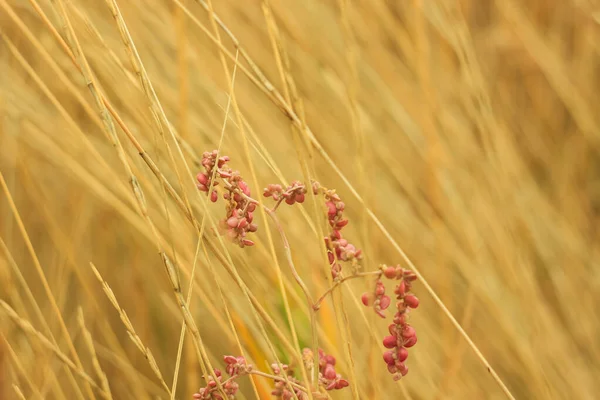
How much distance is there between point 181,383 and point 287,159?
1.15ft

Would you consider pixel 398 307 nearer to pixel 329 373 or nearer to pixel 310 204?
pixel 329 373

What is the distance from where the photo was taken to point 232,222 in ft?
1.54

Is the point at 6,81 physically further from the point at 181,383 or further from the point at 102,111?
the point at 102,111

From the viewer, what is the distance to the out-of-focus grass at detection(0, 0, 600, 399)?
0.82 meters

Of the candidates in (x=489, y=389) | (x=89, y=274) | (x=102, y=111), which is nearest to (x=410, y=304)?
(x=102, y=111)

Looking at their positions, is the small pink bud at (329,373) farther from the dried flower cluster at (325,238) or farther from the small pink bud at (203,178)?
the small pink bud at (203,178)

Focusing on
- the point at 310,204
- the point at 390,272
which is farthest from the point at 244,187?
the point at 310,204

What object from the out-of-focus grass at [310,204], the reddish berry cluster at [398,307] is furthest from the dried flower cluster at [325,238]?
the out-of-focus grass at [310,204]

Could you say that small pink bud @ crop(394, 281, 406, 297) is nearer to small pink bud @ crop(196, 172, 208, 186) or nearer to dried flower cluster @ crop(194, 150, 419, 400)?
dried flower cluster @ crop(194, 150, 419, 400)

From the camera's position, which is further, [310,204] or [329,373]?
[310,204]

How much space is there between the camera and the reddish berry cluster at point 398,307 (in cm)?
44

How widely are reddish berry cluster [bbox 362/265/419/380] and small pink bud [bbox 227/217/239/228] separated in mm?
96

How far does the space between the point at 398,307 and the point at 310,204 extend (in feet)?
1.59

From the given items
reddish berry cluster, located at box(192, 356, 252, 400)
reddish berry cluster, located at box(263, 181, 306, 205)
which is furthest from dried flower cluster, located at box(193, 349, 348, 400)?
reddish berry cluster, located at box(263, 181, 306, 205)
